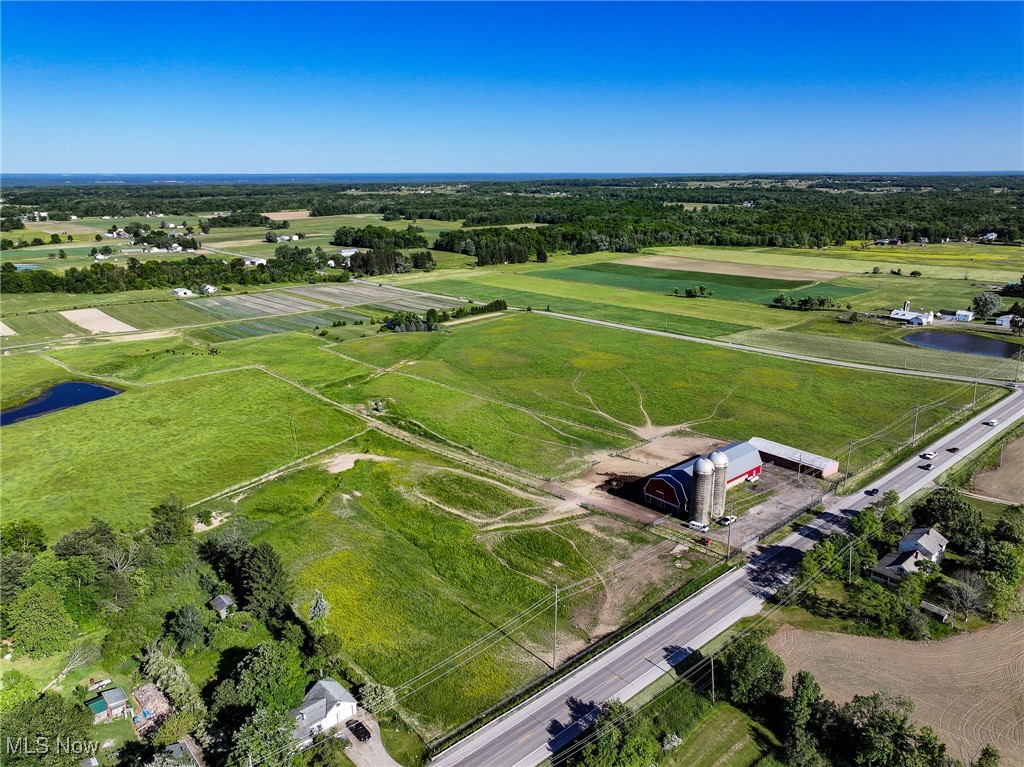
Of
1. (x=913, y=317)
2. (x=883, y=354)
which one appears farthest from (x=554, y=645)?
(x=913, y=317)

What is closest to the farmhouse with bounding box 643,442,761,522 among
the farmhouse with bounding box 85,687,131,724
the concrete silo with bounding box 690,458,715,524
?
the concrete silo with bounding box 690,458,715,524

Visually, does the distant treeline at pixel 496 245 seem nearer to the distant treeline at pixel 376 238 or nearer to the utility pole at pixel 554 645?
the distant treeline at pixel 376 238

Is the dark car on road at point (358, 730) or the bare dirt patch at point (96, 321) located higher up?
the bare dirt patch at point (96, 321)

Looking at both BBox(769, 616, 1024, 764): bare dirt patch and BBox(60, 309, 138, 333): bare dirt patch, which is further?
BBox(60, 309, 138, 333): bare dirt patch

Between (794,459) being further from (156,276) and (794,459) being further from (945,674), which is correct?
(156,276)

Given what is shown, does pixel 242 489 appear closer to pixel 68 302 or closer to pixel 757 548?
pixel 757 548

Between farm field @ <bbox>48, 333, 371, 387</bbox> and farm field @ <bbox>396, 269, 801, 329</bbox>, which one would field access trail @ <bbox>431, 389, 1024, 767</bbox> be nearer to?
farm field @ <bbox>48, 333, 371, 387</bbox>

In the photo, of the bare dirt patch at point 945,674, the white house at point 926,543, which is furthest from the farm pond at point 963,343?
the bare dirt patch at point 945,674
